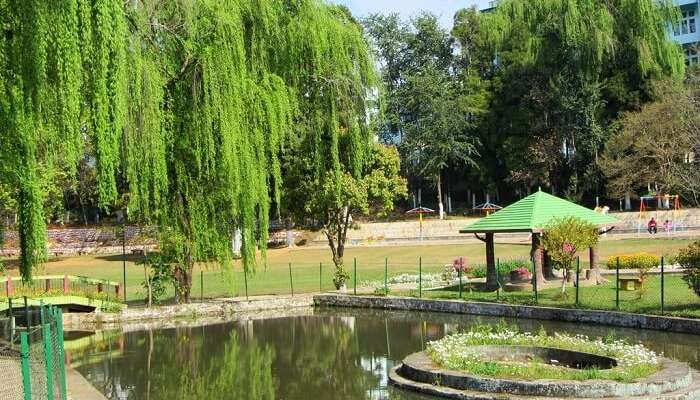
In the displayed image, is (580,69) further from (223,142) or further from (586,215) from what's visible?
(223,142)

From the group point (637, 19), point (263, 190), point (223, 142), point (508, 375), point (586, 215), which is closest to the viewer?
point (508, 375)

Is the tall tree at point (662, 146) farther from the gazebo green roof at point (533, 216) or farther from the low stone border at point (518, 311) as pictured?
the low stone border at point (518, 311)

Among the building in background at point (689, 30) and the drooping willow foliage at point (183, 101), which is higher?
the building in background at point (689, 30)

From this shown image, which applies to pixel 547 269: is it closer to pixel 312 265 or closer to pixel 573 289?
pixel 573 289

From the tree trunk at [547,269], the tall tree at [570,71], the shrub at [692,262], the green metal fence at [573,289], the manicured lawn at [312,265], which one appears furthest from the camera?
the tall tree at [570,71]

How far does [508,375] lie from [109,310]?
61.4 feet

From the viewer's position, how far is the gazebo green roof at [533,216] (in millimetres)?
30172

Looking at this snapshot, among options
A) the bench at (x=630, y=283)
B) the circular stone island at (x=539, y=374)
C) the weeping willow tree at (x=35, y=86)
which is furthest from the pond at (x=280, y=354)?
the weeping willow tree at (x=35, y=86)

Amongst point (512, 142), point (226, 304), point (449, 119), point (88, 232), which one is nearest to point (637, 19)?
point (512, 142)

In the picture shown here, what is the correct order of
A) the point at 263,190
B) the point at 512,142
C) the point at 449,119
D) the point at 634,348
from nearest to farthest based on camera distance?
the point at 634,348 < the point at 263,190 < the point at 512,142 < the point at 449,119

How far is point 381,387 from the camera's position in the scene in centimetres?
1558

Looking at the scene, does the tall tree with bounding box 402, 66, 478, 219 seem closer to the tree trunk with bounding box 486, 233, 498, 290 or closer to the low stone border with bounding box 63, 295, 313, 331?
the tree trunk with bounding box 486, 233, 498, 290

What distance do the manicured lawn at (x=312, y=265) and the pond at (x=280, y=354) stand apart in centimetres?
775

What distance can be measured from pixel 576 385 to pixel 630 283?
648 inches
